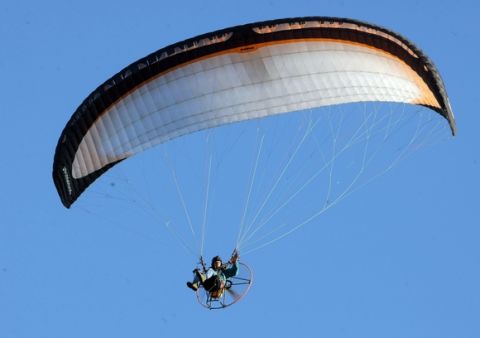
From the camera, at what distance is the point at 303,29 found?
31797 millimetres

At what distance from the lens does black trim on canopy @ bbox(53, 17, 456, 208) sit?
104 feet

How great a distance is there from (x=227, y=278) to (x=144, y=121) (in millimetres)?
4317

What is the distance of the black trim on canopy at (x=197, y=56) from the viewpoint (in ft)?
104

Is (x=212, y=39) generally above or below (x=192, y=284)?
above

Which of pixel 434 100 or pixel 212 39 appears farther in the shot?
pixel 434 100

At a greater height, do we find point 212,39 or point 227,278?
point 212,39

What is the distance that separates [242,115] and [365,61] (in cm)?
317

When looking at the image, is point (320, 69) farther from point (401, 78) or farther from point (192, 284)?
point (192, 284)

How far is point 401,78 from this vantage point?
33.1m

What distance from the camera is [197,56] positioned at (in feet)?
104

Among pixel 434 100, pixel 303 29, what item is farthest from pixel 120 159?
pixel 434 100

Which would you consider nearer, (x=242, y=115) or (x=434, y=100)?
(x=242, y=115)

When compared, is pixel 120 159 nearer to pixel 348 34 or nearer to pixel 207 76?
pixel 207 76

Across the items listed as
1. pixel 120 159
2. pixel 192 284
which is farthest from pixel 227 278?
pixel 120 159
